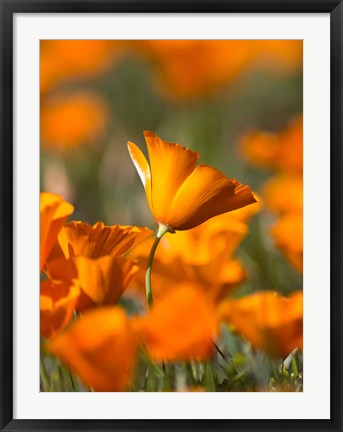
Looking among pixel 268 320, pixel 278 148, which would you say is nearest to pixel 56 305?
pixel 268 320

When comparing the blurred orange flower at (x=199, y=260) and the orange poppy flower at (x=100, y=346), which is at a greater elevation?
the blurred orange flower at (x=199, y=260)

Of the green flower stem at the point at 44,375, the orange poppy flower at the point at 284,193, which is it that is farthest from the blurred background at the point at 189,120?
the green flower stem at the point at 44,375

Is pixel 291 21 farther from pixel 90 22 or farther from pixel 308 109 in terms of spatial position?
pixel 90 22

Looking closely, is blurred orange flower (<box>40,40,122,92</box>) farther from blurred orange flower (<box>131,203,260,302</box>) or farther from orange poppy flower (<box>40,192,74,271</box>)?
blurred orange flower (<box>131,203,260,302</box>)

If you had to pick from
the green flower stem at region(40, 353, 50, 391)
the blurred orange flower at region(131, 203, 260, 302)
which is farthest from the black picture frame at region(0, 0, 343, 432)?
the blurred orange flower at region(131, 203, 260, 302)

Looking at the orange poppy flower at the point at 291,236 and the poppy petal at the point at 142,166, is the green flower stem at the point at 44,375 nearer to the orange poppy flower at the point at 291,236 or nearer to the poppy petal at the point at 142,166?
the poppy petal at the point at 142,166

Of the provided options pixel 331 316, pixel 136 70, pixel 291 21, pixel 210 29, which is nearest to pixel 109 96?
pixel 136 70
